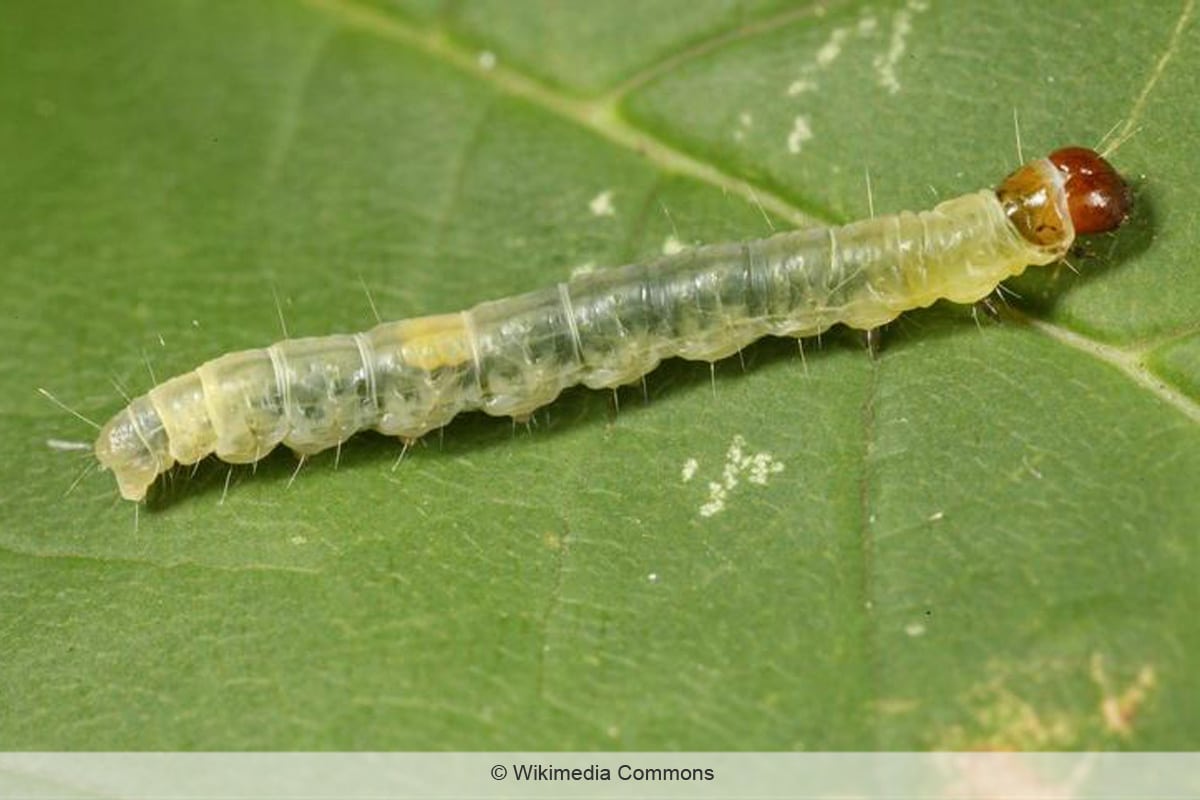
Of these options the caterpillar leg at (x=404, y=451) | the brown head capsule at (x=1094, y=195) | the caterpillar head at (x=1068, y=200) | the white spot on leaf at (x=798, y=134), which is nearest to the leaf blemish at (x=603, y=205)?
the white spot on leaf at (x=798, y=134)

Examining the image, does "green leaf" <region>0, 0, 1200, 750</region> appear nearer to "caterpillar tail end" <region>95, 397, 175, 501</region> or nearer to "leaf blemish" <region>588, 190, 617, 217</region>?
"leaf blemish" <region>588, 190, 617, 217</region>

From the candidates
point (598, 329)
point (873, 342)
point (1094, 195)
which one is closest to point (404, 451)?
point (598, 329)

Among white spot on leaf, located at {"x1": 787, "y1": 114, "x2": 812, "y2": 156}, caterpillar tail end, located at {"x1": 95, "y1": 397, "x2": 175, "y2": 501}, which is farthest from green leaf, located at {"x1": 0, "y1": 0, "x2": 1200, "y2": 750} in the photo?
caterpillar tail end, located at {"x1": 95, "y1": 397, "x2": 175, "y2": 501}

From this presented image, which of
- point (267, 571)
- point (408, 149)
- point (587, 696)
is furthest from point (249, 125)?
point (587, 696)

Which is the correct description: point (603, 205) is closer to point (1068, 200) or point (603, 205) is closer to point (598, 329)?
point (598, 329)

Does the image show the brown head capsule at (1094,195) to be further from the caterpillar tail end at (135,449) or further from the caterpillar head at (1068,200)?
the caterpillar tail end at (135,449)

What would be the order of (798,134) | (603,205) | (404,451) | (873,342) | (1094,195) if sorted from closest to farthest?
(1094,195)
(873,342)
(404,451)
(798,134)
(603,205)
